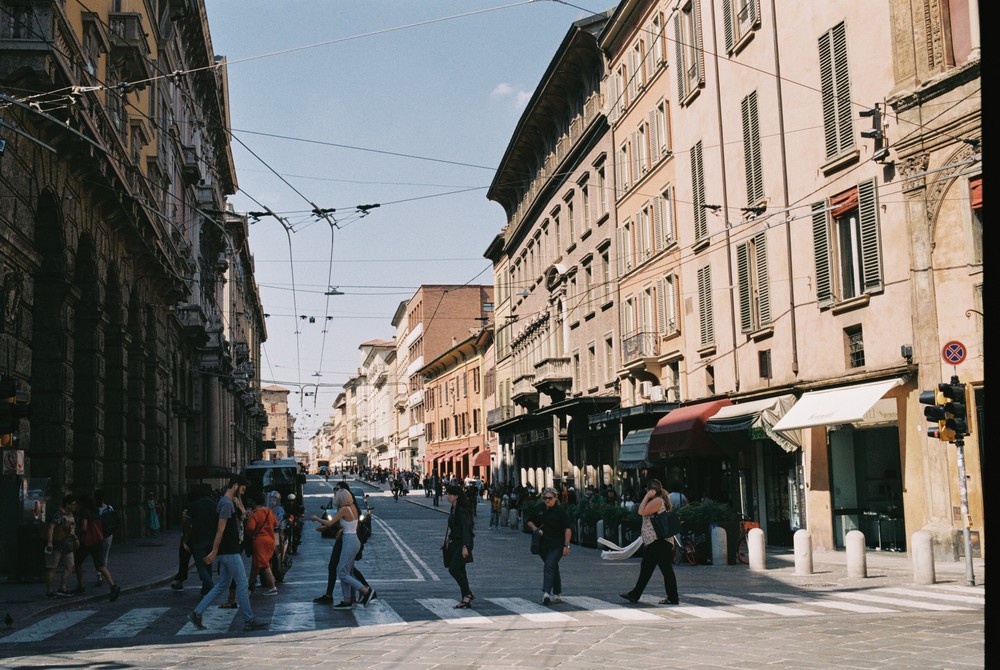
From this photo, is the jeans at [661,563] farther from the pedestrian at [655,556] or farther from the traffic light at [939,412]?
the traffic light at [939,412]

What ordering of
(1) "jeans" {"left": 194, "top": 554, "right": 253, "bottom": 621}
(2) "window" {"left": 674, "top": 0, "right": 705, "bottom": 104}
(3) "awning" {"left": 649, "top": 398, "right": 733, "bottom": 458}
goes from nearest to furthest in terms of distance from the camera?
(1) "jeans" {"left": 194, "top": 554, "right": 253, "bottom": 621} < (3) "awning" {"left": 649, "top": 398, "right": 733, "bottom": 458} < (2) "window" {"left": 674, "top": 0, "right": 705, "bottom": 104}

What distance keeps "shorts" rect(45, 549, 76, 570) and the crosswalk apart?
139cm

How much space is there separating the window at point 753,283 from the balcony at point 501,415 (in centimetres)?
3049

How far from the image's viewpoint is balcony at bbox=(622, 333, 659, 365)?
114 feet

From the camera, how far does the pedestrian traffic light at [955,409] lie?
52.5 ft

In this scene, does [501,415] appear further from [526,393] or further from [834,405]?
[834,405]

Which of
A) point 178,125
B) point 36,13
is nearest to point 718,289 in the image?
point 36,13

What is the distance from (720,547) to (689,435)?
289 inches

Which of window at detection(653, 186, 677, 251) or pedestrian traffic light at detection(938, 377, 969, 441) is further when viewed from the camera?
window at detection(653, 186, 677, 251)

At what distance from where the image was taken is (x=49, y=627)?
1322 centimetres

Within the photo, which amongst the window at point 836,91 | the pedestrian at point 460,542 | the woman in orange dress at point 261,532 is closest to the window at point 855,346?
the window at point 836,91

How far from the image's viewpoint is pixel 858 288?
76.4ft

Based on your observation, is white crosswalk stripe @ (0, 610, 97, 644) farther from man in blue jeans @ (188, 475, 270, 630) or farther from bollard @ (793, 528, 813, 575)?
bollard @ (793, 528, 813, 575)

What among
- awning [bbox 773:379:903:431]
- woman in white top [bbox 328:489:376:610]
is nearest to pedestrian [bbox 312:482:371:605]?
woman in white top [bbox 328:489:376:610]
